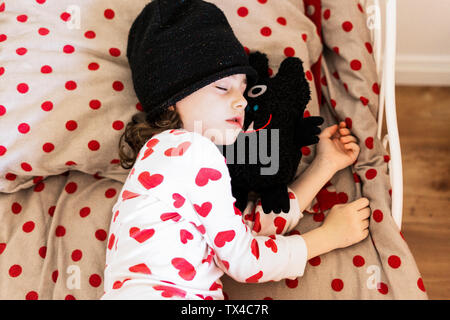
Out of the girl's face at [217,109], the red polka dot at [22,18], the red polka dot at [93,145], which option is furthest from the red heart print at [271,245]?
the red polka dot at [22,18]

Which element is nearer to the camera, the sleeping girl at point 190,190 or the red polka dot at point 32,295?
the sleeping girl at point 190,190

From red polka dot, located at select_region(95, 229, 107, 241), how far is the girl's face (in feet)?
1.05

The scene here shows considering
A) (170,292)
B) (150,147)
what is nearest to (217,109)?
(150,147)

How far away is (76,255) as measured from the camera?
86 centimetres

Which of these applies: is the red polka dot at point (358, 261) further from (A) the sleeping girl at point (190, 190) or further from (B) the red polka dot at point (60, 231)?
(B) the red polka dot at point (60, 231)

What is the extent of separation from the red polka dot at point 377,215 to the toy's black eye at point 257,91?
36 cm

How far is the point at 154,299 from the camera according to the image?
26.2 inches

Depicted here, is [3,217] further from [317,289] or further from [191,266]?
[317,289]

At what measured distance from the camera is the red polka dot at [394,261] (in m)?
0.79

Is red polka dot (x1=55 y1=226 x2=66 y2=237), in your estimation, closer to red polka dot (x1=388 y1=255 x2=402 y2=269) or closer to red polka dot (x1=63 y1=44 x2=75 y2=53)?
red polka dot (x1=63 y1=44 x2=75 y2=53)

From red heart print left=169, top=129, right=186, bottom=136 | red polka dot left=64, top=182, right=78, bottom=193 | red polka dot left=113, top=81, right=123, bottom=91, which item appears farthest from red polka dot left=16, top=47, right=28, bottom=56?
red heart print left=169, top=129, right=186, bottom=136

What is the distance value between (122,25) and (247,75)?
366 millimetres

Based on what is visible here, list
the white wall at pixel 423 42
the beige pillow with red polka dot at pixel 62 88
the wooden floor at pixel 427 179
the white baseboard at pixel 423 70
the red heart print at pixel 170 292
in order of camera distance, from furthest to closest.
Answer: the white baseboard at pixel 423 70 < the white wall at pixel 423 42 < the wooden floor at pixel 427 179 < the beige pillow with red polka dot at pixel 62 88 < the red heart print at pixel 170 292

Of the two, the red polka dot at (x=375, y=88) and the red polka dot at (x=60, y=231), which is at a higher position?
the red polka dot at (x=375, y=88)
